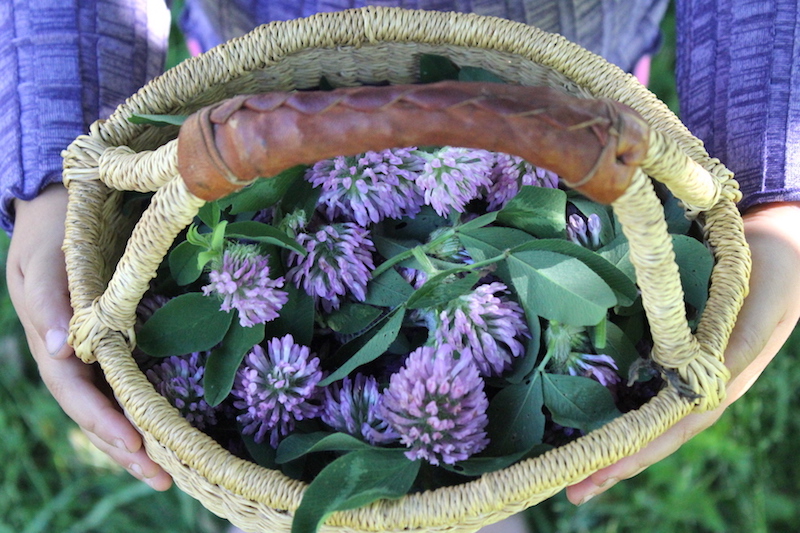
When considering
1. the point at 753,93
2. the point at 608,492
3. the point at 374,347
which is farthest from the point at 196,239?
the point at 608,492

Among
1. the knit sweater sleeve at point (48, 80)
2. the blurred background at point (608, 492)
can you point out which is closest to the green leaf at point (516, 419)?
the knit sweater sleeve at point (48, 80)

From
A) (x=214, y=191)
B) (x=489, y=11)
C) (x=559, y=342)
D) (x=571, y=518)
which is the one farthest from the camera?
(x=571, y=518)

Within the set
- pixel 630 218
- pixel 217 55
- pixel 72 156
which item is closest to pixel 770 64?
pixel 630 218

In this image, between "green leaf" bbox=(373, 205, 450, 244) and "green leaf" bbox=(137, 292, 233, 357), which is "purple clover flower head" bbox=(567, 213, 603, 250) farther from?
"green leaf" bbox=(137, 292, 233, 357)

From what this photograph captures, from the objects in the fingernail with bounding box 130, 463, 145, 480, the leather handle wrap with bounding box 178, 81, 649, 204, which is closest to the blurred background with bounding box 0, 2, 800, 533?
the fingernail with bounding box 130, 463, 145, 480

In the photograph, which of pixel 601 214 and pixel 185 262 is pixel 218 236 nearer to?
pixel 185 262

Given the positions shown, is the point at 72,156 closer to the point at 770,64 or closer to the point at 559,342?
the point at 559,342
